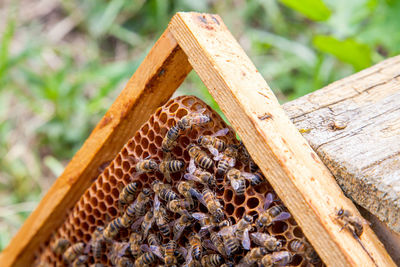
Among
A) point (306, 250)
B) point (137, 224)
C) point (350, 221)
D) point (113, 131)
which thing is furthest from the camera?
point (113, 131)

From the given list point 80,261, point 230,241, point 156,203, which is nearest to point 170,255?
point 156,203

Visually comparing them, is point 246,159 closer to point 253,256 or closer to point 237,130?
point 237,130

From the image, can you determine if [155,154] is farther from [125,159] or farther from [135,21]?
[135,21]

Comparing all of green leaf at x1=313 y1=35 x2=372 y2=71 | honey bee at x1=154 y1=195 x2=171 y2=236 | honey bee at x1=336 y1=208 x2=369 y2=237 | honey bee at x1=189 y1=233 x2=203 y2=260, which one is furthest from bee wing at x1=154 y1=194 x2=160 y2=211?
green leaf at x1=313 y1=35 x2=372 y2=71

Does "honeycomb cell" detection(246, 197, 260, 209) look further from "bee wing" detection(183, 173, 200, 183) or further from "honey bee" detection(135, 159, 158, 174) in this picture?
"honey bee" detection(135, 159, 158, 174)

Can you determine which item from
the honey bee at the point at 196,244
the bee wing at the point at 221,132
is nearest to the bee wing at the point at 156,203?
the honey bee at the point at 196,244

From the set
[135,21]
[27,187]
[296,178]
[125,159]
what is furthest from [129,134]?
[135,21]

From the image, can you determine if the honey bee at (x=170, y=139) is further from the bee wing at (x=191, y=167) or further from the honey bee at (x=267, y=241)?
the honey bee at (x=267, y=241)
